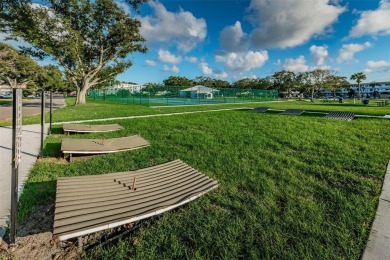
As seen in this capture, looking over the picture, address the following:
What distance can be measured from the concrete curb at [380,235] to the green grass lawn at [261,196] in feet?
0.22

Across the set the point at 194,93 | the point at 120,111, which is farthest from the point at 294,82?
the point at 120,111

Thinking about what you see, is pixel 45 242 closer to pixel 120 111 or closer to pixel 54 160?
pixel 54 160

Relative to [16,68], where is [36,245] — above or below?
below

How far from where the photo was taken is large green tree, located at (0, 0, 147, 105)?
2212 centimetres

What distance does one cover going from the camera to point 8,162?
5055mm

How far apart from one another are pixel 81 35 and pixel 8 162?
25215 millimetres

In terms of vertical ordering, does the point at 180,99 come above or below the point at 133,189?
above

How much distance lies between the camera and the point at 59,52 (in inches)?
945

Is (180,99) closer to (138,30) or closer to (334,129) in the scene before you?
(138,30)

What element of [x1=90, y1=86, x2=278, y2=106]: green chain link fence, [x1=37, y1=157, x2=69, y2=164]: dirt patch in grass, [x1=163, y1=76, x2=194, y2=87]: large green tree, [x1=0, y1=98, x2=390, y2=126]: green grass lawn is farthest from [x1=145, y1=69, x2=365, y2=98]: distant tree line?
[x1=37, y1=157, x2=69, y2=164]: dirt patch in grass

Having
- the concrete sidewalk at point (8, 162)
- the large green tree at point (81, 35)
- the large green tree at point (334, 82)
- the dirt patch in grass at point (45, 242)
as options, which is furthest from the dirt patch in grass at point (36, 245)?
the large green tree at point (334, 82)

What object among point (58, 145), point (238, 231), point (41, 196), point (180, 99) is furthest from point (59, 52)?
point (238, 231)

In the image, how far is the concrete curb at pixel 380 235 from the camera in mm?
2332

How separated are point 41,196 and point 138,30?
27133 millimetres
